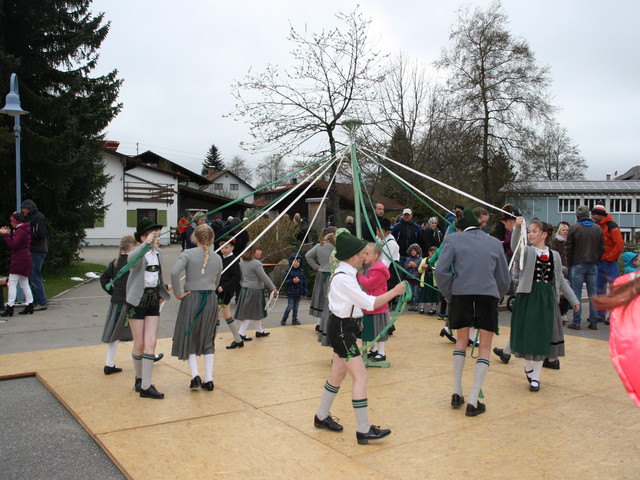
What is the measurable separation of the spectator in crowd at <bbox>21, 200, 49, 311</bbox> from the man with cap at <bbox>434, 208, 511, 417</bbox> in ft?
27.5

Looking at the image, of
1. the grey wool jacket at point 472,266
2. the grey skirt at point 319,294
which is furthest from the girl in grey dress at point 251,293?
the grey wool jacket at point 472,266

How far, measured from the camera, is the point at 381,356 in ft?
22.3

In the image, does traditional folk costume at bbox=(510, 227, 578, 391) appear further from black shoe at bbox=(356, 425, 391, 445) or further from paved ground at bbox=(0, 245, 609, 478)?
paved ground at bbox=(0, 245, 609, 478)

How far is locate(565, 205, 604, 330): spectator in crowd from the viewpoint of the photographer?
950 cm

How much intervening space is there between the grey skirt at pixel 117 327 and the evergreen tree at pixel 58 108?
10389mm

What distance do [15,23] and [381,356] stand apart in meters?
15.2

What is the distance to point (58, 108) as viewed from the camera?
1591 centimetres

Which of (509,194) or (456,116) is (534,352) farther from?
(509,194)

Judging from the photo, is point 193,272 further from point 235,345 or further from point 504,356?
point 504,356

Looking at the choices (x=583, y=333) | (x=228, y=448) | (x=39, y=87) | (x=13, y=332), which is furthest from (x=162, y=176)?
(x=228, y=448)

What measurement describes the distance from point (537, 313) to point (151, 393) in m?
3.95

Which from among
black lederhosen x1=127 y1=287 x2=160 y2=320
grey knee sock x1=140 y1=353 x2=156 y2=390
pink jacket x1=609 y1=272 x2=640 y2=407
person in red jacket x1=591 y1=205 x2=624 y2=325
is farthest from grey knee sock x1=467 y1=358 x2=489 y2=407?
person in red jacket x1=591 y1=205 x2=624 y2=325

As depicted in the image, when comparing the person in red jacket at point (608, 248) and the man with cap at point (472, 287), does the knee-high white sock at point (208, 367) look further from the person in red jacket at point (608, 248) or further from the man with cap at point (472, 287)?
the person in red jacket at point (608, 248)

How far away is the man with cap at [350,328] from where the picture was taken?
420 centimetres
